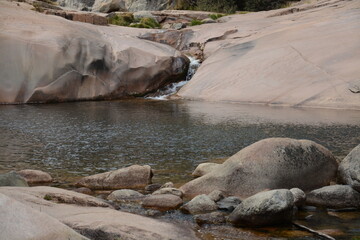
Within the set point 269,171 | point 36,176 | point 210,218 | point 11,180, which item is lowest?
point 36,176

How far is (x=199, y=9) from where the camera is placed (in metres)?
45.8

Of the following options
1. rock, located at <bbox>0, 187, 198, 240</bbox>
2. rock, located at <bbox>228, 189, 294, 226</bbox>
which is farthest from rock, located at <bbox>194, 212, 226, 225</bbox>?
rock, located at <bbox>0, 187, 198, 240</bbox>

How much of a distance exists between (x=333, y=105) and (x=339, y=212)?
13.4m

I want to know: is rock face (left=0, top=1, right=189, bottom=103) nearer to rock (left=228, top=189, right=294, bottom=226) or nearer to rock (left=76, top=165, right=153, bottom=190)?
rock (left=76, top=165, right=153, bottom=190)

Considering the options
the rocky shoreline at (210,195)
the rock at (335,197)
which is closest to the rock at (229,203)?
the rocky shoreline at (210,195)

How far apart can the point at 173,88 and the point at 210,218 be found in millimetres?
21030

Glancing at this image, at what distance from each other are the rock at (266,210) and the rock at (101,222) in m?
0.87

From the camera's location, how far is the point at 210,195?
852cm

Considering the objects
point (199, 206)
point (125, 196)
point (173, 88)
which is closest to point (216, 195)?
point (199, 206)

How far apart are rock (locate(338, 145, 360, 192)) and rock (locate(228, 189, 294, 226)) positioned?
1909 millimetres

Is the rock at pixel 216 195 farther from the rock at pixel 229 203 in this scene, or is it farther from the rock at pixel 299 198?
the rock at pixel 299 198

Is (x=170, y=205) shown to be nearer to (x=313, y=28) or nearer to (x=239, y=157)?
(x=239, y=157)

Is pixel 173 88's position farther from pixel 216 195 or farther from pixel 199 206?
pixel 199 206

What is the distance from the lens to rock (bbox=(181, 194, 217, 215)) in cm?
794
